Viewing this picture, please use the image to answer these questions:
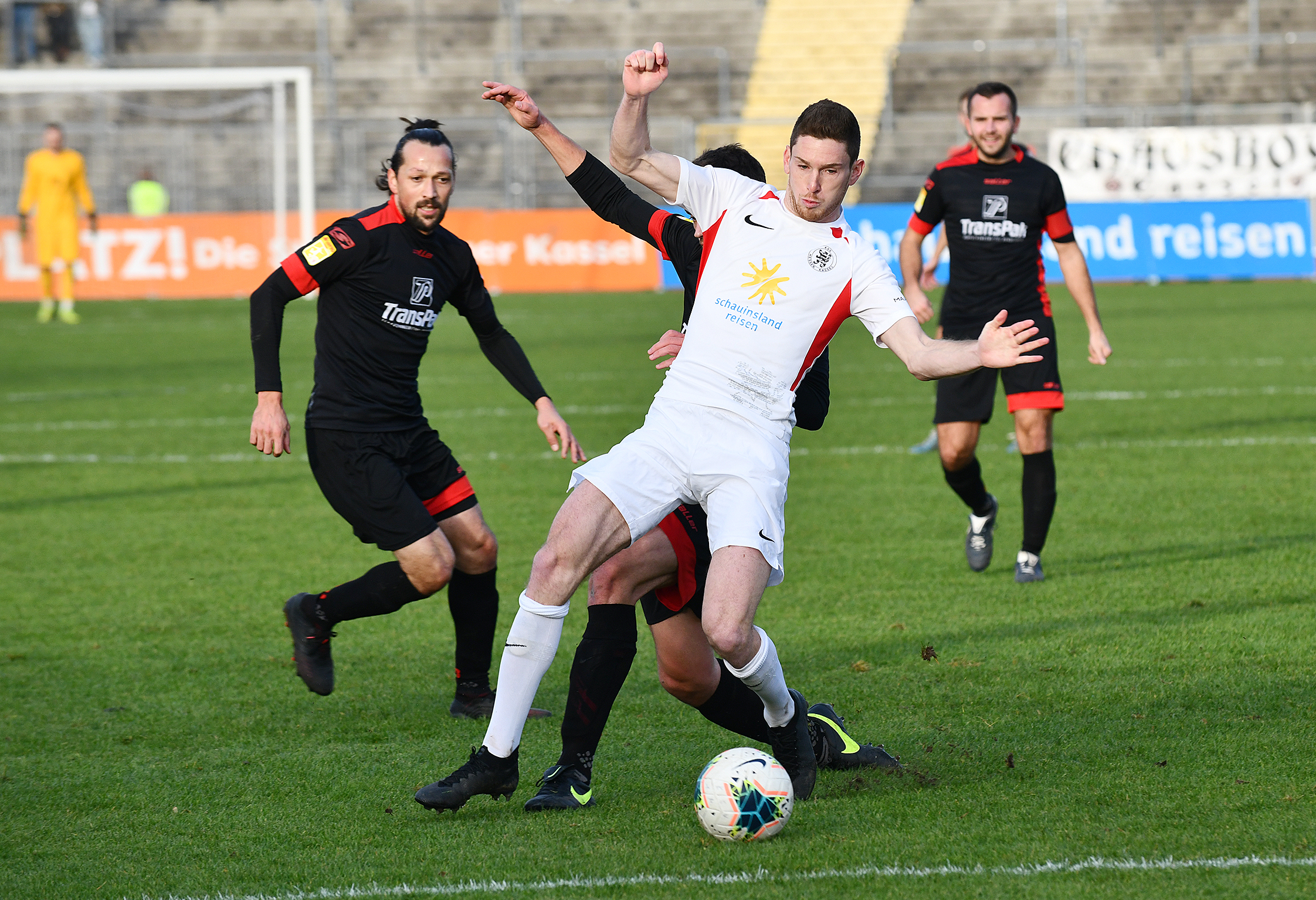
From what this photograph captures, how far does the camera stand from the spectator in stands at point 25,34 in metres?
35.1

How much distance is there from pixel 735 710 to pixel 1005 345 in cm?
143

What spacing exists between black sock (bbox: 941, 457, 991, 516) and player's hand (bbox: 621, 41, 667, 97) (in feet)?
12.3

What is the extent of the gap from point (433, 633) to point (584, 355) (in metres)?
10.7

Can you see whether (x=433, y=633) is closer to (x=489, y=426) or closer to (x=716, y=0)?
(x=489, y=426)

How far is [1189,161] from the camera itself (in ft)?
92.3

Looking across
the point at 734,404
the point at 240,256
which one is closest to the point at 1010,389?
the point at 734,404

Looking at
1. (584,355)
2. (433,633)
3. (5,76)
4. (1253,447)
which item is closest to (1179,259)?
(584,355)

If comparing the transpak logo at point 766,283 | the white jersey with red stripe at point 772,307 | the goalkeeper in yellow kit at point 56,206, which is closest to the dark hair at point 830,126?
the white jersey with red stripe at point 772,307

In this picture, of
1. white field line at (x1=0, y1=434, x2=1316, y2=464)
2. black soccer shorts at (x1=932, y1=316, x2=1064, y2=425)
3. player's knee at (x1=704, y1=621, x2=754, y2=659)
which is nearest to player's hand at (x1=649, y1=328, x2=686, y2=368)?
player's knee at (x1=704, y1=621, x2=754, y2=659)

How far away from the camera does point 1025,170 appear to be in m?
7.87

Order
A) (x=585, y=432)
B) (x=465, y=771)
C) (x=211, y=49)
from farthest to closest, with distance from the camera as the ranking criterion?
(x=211, y=49) → (x=585, y=432) → (x=465, y=771)

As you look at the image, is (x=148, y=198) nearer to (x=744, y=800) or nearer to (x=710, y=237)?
(x=710, y=237)

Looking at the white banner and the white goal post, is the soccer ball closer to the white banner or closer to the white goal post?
the white goal post

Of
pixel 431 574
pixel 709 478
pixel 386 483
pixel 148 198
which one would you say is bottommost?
pixel 431 574
